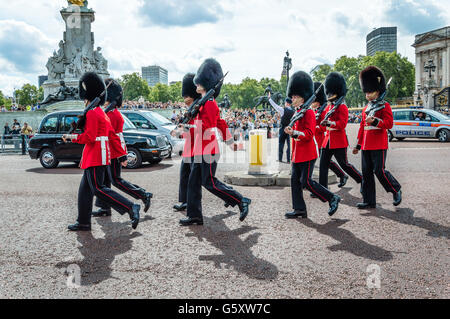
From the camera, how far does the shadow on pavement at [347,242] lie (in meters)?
4.25

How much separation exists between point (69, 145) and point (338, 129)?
8002 millimetres

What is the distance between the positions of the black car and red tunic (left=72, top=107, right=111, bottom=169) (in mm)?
6699

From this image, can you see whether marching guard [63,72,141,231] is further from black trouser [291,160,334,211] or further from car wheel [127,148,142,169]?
car wheel [127,148,142,169]

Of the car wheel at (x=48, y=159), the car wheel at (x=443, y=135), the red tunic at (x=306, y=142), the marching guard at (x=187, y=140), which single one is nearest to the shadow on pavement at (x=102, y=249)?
the marching guard at (x=187, y=140)

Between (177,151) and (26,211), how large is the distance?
776 cm

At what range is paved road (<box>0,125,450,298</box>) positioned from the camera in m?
3.49

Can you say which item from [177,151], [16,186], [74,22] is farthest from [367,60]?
[16,186]

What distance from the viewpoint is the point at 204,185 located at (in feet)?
18.2

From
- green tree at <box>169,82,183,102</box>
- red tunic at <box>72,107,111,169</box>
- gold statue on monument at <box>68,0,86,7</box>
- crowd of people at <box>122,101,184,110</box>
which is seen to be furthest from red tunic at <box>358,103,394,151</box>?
green tree at <box>169,82,183,102</box>

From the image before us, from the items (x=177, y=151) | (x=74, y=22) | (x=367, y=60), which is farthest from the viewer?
(x=367, y=60)

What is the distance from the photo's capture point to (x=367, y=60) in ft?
304

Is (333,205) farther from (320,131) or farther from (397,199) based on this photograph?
(320,131)

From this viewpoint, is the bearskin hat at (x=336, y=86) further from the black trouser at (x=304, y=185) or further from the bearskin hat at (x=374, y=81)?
the black trouser at (x=304, y=185)
